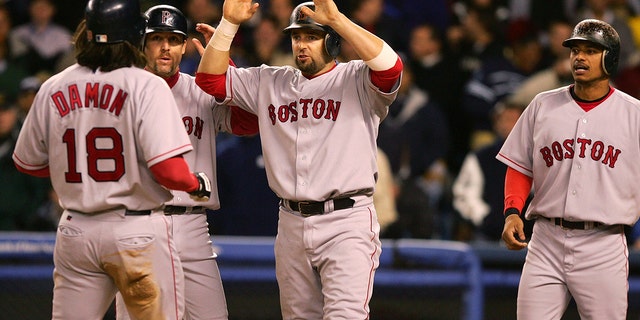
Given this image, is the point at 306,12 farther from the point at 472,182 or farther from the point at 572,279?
the point at 472,182

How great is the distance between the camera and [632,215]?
17.7 ft

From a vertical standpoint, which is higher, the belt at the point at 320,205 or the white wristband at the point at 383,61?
the white wristband at the point at 383,61

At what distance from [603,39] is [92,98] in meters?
2.60

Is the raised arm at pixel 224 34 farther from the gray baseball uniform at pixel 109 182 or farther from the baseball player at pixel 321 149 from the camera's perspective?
the gray baseball uniform at pixel 109 182

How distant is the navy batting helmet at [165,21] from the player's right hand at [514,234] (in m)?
2.03

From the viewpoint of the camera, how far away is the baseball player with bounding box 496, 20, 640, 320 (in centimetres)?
531

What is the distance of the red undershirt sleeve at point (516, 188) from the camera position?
561cm

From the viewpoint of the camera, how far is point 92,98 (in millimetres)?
4578

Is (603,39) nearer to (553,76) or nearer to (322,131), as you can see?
(322,131)

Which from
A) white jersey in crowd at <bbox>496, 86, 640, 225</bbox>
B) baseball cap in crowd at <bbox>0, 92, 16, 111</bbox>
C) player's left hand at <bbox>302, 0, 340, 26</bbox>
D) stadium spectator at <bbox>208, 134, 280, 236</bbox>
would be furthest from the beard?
baseball cap in crowd at <bbox>0, 92, 16, 111</bbox>

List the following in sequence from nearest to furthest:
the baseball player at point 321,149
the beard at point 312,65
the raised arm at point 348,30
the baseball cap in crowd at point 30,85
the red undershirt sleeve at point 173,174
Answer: the red undershirt sleeve at point 173,174, the raised arm at point 348,30, the baseball player at point 321,149, the beard at point 312,65, the baseball cap in crowd at point 30,85

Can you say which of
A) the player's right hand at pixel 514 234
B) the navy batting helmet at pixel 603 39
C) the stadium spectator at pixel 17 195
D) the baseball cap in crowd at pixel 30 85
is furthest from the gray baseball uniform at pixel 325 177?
the baseball cap in crowd at pixel 30 85

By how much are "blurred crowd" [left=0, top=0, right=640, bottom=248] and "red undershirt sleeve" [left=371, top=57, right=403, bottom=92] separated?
9.89 feet

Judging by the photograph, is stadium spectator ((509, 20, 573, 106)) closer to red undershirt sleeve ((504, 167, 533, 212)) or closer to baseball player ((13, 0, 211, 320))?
red undershirt sleeve ((504, 167, 533, 212))
